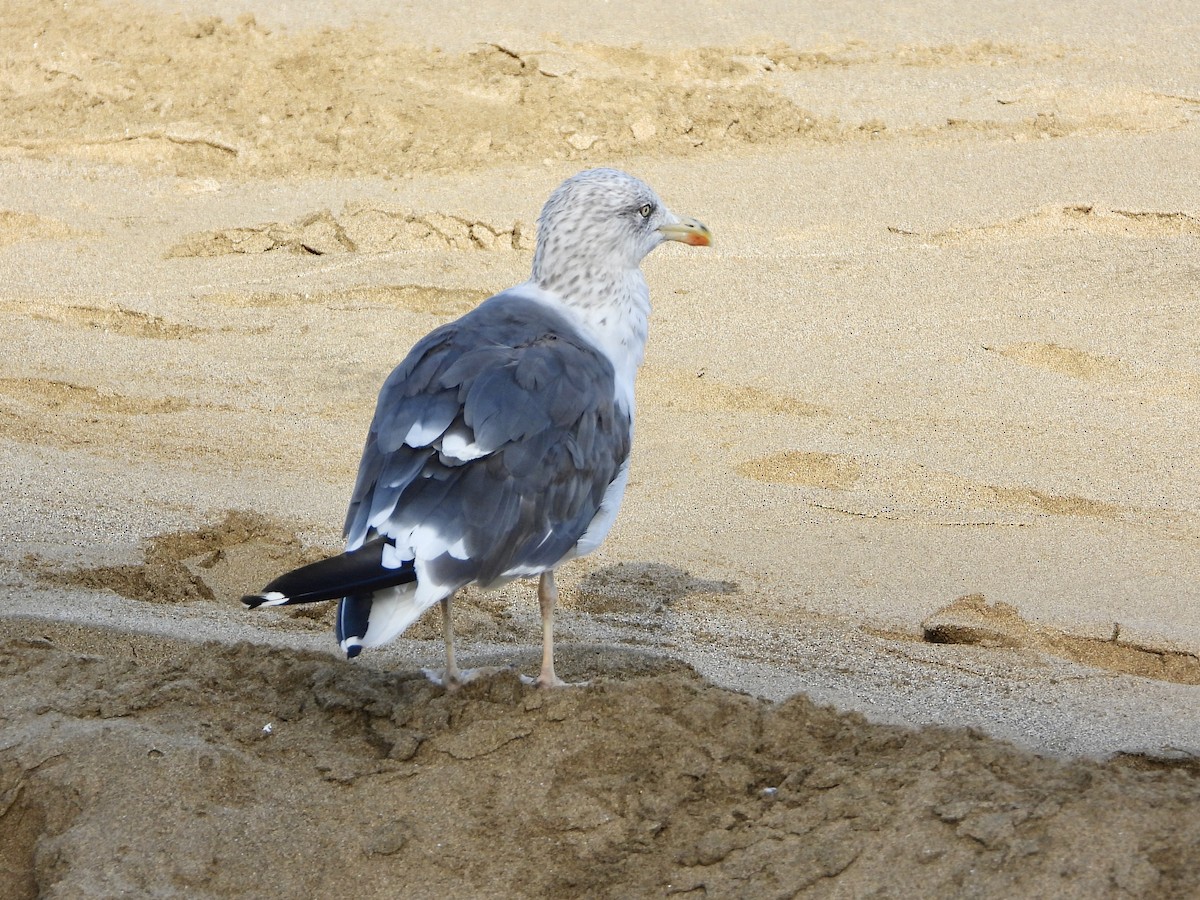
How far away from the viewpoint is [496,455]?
3.33m

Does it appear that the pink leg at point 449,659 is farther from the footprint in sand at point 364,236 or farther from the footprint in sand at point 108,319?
the footprint in sand at point 364,236

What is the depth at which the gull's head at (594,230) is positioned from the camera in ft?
13.3

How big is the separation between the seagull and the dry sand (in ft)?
1.26

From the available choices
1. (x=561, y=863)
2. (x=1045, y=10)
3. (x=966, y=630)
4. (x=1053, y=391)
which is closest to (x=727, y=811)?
(x=561, y=863)

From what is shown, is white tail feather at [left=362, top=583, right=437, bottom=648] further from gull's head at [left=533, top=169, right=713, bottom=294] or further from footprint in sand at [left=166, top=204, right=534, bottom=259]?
footprint in sand at [left=166, top=204, right=534, bottom=259]

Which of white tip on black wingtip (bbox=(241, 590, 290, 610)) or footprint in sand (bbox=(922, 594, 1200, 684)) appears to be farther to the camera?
footprint in sand (bbox=(922, 594, 1200, 684))

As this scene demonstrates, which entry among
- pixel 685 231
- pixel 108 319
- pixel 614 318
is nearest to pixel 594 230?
pixel 614 318

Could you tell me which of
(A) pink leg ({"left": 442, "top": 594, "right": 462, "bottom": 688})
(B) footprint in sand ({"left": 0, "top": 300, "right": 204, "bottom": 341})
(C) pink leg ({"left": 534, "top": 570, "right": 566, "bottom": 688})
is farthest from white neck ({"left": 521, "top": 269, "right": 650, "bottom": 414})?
(B) footprint in sand ({"left": 0, "top": 300, "right": 204, "bottom": 341})

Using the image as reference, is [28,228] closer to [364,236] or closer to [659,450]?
[364,236]

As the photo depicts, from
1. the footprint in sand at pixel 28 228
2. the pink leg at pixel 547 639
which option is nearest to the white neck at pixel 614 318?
the pink leg at pixel 547 639

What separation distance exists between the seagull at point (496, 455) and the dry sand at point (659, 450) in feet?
1.26

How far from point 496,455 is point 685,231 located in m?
1.35

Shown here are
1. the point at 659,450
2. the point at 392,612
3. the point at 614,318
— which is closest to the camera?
the point at 392,612

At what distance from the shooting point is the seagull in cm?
306
